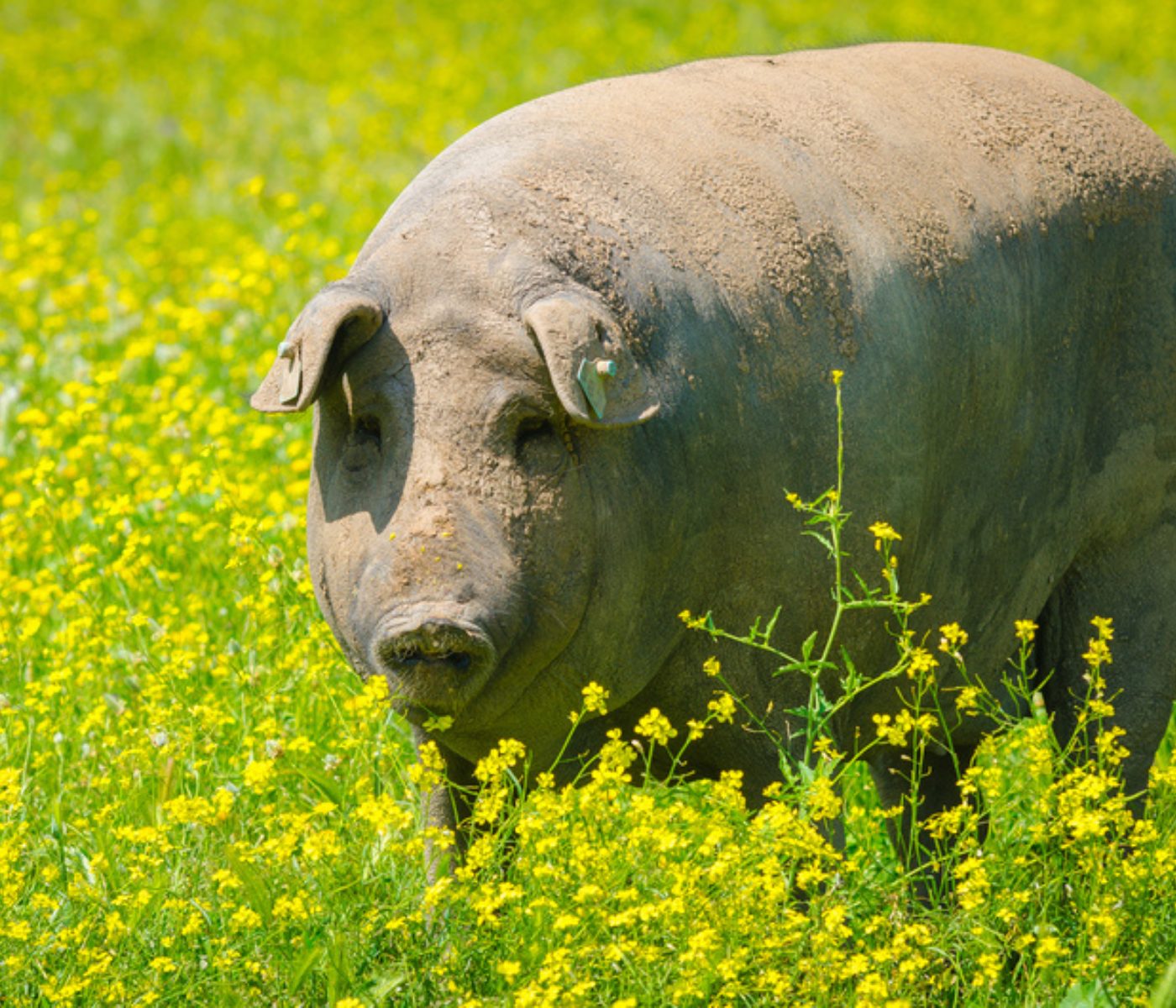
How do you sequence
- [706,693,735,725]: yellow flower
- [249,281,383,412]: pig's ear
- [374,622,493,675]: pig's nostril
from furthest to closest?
[706,693,735,725]: yellow flower < [249,281,383,412]: pig's ear < [374,622,493,675]: pig's nostril

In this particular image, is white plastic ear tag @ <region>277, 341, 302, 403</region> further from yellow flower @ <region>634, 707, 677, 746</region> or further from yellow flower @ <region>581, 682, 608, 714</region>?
yellow flower @ <region>634, 707, 677, 746</region>

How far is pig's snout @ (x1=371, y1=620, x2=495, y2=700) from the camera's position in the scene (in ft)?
10.6

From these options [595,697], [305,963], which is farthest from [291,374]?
[305,963]

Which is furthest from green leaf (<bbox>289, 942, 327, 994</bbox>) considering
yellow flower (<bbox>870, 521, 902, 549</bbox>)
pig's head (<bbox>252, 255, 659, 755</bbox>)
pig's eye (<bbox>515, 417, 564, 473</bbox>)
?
yellow flower (<bbox>870, 521, 902, 549</bbox>)

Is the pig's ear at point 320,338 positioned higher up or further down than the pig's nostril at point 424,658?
higher up

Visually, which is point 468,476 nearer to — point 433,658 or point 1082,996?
point 433,658

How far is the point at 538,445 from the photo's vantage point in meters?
3.40

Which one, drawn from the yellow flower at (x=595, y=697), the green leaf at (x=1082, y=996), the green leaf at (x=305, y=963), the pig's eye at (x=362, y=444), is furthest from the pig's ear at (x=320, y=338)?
the green leaf at (x=1082, y=996)

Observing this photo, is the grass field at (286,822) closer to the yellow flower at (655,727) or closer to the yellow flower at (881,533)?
the yellow flower at (655,727)

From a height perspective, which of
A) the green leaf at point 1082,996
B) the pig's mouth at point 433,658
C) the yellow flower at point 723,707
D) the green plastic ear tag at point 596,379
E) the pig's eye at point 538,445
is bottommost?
the green leaf at point 1082,996

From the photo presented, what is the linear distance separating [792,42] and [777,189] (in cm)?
139

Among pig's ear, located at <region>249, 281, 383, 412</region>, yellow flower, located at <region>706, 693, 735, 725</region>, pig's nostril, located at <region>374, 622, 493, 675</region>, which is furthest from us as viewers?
yellow flower, located at <region>706, 693, 735, 725</region>

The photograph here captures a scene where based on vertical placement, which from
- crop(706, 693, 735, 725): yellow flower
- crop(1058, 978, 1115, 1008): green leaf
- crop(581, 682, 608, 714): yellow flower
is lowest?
crop(1058, 978, 1115, 1008): green leaf

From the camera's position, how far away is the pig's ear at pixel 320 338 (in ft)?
10.9
